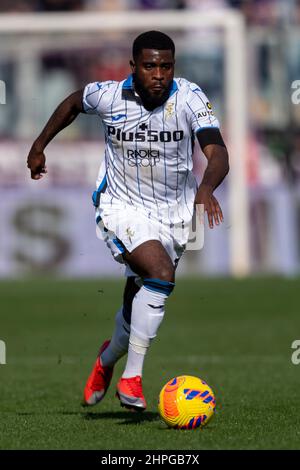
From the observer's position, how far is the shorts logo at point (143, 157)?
25.6 ft

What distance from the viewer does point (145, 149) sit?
7.80 m

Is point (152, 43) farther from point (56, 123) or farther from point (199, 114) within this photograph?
point (56, 123)

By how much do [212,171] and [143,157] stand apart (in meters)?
0.74

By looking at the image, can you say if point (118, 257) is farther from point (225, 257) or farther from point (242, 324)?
point (225, 257)

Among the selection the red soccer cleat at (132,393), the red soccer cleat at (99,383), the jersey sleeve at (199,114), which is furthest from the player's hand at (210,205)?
the red soccer cleat at (99,383)

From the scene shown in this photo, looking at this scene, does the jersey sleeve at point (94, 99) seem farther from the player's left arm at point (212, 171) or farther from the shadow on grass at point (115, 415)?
the shadow on grass at point (115, 415)

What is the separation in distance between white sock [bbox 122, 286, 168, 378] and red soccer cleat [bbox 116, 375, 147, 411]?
0.07m

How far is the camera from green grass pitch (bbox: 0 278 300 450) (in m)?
6.89

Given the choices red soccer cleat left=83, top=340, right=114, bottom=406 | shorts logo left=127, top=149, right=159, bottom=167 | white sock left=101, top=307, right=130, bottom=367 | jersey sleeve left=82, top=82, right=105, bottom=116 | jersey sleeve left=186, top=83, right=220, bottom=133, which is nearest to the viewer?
jersey sleeve left=186, top=83, right=220, bottom=133

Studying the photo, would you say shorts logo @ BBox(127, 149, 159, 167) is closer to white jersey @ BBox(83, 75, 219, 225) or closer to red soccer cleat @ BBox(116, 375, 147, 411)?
white jersey @ BBox(83, 75, 219, 225)

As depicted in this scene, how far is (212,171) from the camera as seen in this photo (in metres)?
7.25

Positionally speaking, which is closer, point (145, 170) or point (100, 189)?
point (145, 170)

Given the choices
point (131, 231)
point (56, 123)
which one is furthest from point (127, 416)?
point (56, 123)

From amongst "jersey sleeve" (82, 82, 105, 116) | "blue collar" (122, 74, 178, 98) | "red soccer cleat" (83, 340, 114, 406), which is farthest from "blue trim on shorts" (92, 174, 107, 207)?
"red soccer cleat" (83, 340, 114, 406)
